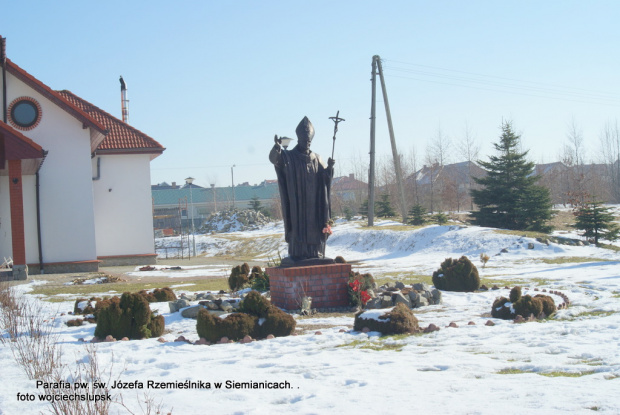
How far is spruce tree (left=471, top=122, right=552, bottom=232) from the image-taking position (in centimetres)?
2956

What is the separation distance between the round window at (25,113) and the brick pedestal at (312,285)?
50.0ft

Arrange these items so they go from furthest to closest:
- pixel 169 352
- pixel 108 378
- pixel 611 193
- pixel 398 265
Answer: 1. pixel 611 193
2. pixel 398 265
3. pixel 169 352
4. pixel 108 378

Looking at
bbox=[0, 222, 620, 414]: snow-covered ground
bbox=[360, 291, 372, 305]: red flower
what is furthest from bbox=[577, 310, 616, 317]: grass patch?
bbox=[360, 291, 372, 305]: red flower

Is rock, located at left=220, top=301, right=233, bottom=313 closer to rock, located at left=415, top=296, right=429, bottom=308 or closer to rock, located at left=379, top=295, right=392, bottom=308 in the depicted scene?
rock, located at left=379, top=295, right=392, bottom=308

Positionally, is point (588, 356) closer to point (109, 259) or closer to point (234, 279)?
point (234, 279)

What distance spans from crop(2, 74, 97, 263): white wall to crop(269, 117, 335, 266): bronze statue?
45.7ft

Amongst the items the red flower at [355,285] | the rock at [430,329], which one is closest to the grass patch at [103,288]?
the red flower at [355,285]

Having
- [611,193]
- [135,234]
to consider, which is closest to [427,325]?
[135,234]

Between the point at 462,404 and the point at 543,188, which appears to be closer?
the point at 462,404

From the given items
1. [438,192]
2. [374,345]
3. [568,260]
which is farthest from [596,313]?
[438,192]

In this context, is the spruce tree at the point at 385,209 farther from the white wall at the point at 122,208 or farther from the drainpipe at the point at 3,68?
the drainpipe at the point at 3,68

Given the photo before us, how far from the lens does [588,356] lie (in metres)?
5.60

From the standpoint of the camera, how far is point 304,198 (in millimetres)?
9547

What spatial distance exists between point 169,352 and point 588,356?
4302mm
